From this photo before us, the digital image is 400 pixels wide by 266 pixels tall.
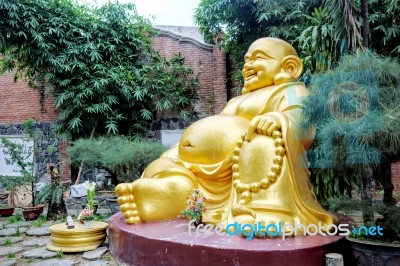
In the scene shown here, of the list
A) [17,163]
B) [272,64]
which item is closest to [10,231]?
[17,163]

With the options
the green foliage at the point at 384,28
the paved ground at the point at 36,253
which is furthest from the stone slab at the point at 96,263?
the green foliage at the point at 384,28

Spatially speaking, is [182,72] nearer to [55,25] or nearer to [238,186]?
[55,25]

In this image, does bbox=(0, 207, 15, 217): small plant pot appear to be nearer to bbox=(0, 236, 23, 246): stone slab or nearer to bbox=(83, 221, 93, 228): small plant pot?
bbox=(0, 236, 23, 246): stone slab

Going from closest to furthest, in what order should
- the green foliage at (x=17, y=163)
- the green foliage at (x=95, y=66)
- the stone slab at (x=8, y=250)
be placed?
1. the stone slab at (x=8, y=250)
2. the green foliage at (x=17, y=163)
3. the green foliage at (x=95, y=66)

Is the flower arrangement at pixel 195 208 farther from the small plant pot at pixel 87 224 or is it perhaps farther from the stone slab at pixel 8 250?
the stone slab at pixel 8 250

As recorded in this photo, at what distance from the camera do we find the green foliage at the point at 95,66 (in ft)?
27.5

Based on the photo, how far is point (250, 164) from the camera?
3082 mm

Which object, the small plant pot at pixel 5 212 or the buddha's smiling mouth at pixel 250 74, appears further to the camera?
the small plant pot at pixel 5 212

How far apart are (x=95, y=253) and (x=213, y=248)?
1.63 meters

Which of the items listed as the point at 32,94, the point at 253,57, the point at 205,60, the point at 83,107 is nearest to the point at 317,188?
the point at 253,57

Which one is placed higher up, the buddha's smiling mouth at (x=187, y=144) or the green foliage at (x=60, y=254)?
the buddha's smiling mouth at (x=187, y=144)

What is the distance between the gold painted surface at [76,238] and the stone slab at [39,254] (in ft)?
0.18

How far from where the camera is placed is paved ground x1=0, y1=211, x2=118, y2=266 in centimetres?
356

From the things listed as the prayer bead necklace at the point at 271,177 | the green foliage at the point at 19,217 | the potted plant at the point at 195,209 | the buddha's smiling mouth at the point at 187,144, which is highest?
the buddha's smiling mouth at the point at 187,144
